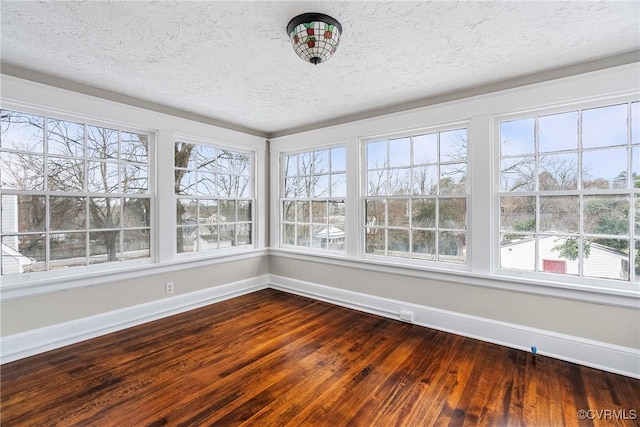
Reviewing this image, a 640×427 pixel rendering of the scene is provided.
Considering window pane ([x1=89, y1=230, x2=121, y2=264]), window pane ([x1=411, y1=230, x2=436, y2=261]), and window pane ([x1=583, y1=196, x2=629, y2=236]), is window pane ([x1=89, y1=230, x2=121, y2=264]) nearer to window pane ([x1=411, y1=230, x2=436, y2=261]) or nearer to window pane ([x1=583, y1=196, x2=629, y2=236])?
window pane ([x1=411, y1=230, x2=436, y2=261])

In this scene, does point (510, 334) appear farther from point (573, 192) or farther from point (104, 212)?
point (104, 212)

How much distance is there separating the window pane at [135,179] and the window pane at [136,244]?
1.52 feet

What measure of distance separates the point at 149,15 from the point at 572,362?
4008 mm

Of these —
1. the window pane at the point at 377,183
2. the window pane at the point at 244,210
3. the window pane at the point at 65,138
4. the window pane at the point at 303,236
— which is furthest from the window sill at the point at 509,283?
the window pane at the point at 65,138

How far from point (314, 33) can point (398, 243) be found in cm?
240

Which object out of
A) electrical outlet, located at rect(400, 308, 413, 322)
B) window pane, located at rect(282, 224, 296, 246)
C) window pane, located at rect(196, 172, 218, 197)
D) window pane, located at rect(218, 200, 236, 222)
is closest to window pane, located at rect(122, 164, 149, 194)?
window pane, located at rect(196, 172, 218, 197)

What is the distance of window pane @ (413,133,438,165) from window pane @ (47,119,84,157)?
3.50 m

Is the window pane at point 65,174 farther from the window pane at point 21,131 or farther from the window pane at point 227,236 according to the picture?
the window pane at point 227,236

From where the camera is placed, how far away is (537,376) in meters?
2.16

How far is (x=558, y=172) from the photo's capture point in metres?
2.52

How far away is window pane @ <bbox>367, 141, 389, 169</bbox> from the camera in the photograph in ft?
11.6

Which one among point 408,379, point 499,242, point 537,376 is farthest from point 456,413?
point 499,242

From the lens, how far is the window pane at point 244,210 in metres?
4.32

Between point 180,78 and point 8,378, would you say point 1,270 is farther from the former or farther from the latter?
point 180,78
